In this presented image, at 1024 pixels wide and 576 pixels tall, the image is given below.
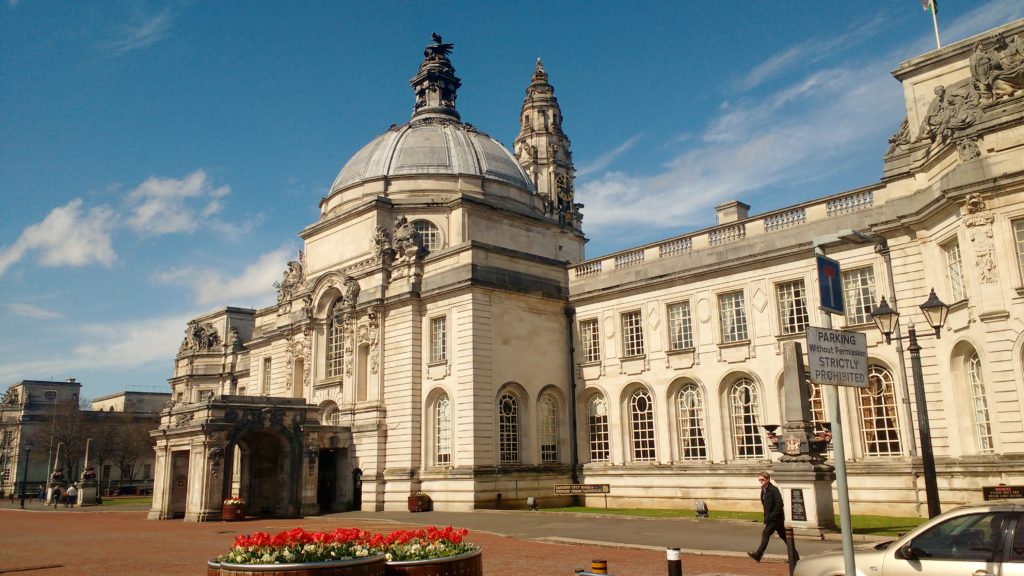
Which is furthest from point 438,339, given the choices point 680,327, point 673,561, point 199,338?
point 199,338

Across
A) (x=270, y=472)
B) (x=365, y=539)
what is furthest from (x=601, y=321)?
(x=365, y=539)

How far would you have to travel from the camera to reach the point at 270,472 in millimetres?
41094

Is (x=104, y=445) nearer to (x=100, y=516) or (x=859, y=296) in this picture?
(x=100, y=516)

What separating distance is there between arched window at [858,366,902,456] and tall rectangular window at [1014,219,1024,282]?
20.3 ft

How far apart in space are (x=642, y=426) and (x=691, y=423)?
102 inches

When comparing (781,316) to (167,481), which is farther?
(167,481)

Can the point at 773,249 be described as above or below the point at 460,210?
below

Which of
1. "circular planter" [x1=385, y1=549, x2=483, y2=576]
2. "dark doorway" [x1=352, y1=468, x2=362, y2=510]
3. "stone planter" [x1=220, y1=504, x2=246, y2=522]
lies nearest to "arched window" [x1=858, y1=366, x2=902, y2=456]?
"circular planter" [x1=385, y1=549, x2=483, y2=576]

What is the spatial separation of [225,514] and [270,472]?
578cm

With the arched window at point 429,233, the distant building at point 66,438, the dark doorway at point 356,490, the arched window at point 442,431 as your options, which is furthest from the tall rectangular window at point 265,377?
the distant building at point 66,438

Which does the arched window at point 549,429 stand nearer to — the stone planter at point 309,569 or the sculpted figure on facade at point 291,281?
the sculpted figure on facade at point 291,281

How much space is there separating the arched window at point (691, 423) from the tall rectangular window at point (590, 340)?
5118 millimetres

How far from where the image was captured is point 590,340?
39.0m

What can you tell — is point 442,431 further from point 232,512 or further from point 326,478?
point 232,512
